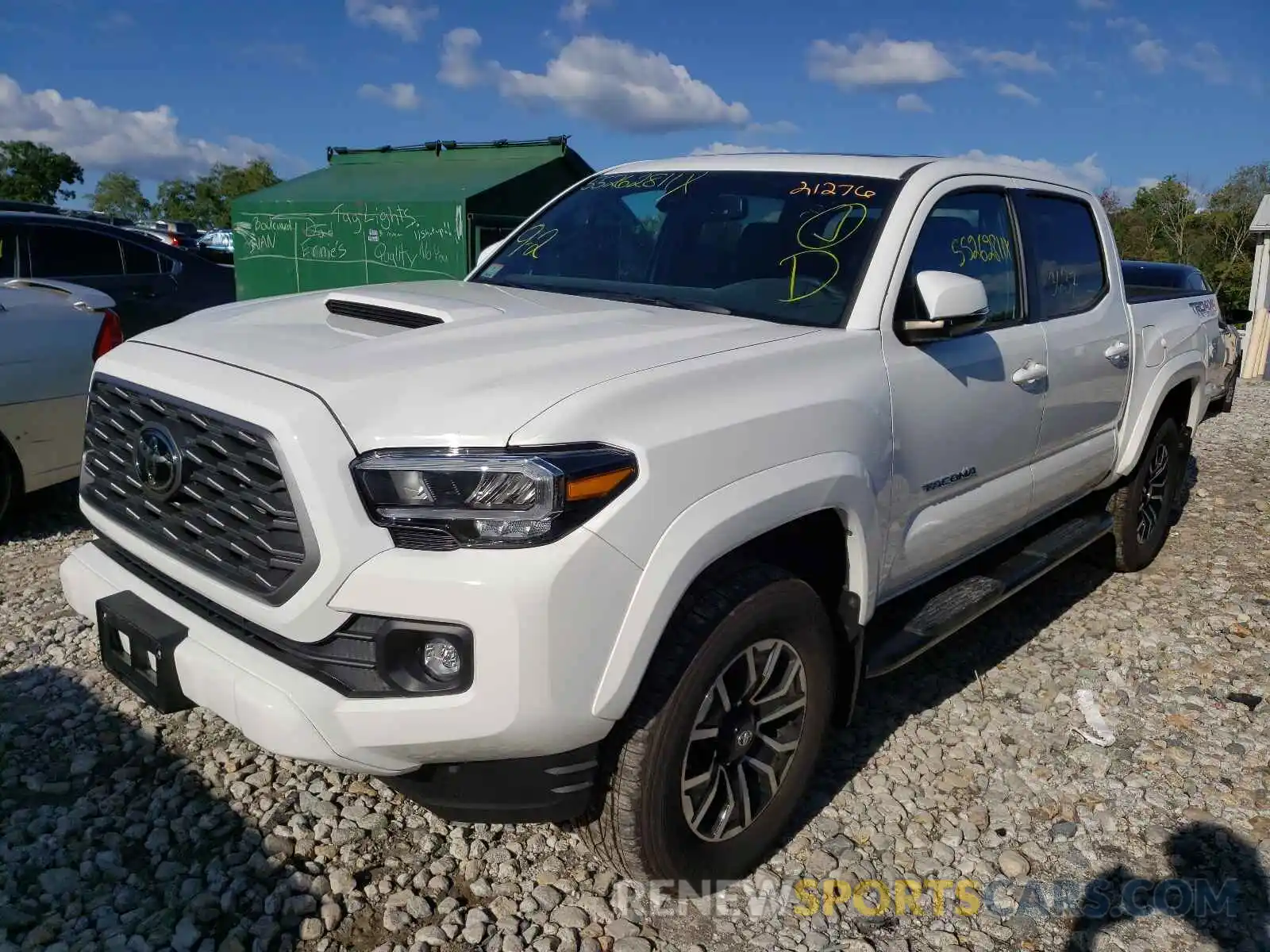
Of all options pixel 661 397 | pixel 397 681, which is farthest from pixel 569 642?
pixel 661 397

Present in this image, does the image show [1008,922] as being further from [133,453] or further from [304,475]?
[133,453]

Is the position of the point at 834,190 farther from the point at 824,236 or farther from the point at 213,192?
the point at 213,192

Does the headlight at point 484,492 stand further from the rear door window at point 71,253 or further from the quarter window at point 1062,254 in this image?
the rear door window at point 71,253

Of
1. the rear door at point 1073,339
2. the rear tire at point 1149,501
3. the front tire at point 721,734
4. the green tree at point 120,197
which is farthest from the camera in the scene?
the green tree at point 120,197

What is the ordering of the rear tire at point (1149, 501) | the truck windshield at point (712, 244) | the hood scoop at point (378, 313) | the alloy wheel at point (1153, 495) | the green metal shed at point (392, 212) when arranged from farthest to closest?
the green metal shed at point (392, 212)
the alloy wheel at point (1153, 495)
the rear tire at point (1149, 501)
the truck windshield at point (712, 244)
the hood scoop at point (378, 313)

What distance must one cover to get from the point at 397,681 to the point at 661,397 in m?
0.84

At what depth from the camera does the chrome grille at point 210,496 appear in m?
2.11

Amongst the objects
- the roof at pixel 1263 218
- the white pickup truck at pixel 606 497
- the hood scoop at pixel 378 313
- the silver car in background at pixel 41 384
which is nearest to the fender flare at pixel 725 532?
the white pickup truck at pixel 606 497

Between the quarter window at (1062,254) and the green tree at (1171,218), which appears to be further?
the green tree at (1171,218)

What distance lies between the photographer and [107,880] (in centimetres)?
259

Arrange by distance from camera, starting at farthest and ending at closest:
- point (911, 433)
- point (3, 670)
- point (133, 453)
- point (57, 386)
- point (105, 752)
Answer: point (57, 386) → point (3, 670) → point (105, 752) → point (911, 433) → point (133, 453)

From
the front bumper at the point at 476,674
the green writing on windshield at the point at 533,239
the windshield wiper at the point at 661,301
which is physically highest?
the green writing on windshield at the point at 533,239

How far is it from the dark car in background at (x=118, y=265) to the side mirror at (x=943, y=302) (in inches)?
216

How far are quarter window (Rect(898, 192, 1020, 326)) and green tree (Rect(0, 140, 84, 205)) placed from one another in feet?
234
